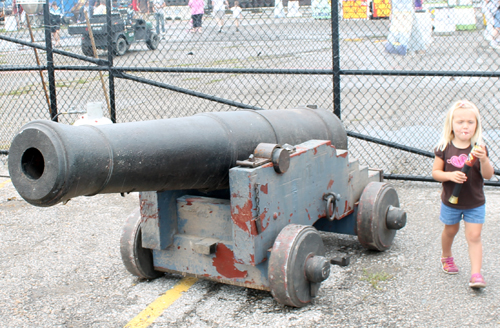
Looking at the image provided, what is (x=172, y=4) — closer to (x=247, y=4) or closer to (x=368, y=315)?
(x=247, y=4)

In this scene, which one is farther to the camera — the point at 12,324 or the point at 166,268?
the point at 166,268

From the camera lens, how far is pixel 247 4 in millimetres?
6203

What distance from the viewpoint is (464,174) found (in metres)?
3.51

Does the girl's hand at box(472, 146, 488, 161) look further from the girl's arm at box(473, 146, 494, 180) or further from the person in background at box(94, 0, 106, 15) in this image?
the person in background at box(94, 0, 106, 15)

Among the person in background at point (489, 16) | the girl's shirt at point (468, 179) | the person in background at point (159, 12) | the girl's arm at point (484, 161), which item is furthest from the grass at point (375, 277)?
the person in background at point (489, 16)

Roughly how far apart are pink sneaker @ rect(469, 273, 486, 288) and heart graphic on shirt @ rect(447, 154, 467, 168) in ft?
2.20

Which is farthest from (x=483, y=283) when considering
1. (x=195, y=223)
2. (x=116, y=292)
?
Result: (x=116, y=292)

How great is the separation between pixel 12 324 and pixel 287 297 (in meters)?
1.59

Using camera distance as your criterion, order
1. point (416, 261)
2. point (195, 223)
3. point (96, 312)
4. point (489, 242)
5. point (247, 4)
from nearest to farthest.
Answer: point (96, 312)
point (195, 223)
point (416, 261)
point (489, 242)
point (247, 4)

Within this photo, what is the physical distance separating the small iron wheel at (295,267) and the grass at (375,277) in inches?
19.5

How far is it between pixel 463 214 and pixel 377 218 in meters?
0.60

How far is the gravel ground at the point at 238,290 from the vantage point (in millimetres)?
3289

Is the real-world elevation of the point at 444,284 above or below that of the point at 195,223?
below

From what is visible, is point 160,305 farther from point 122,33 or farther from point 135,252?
point 122,33
